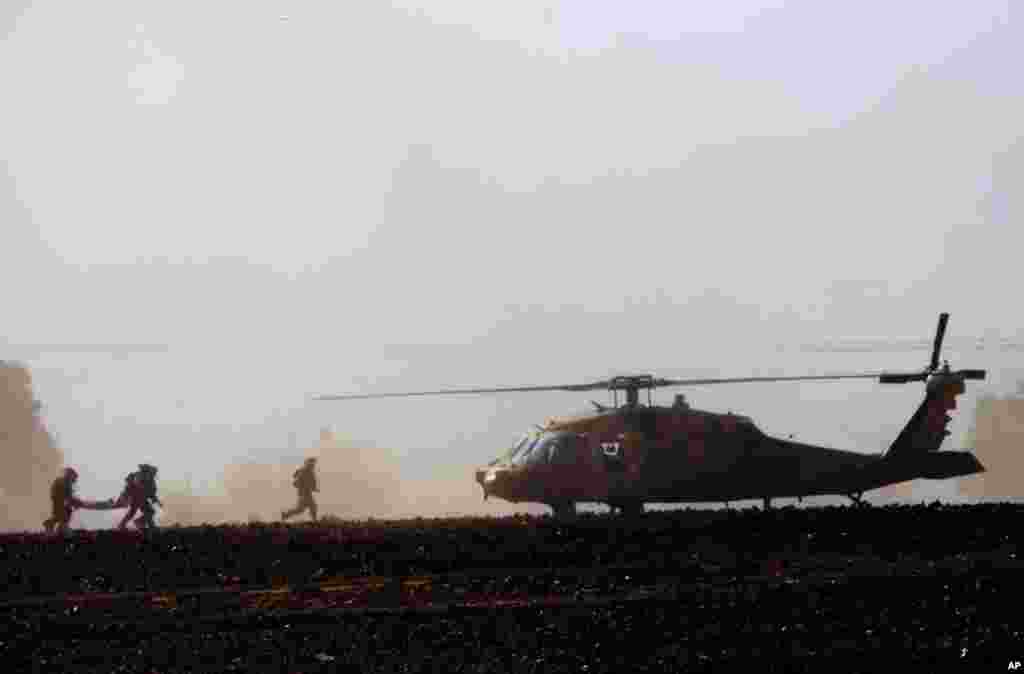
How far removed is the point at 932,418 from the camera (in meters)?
32.2

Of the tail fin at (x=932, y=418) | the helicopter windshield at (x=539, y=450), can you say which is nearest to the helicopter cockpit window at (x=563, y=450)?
the helicopter windshield at (x=539, y=450)

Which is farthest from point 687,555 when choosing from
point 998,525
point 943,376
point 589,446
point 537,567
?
point 943,376

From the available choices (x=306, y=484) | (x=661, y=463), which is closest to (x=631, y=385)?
(x=661, y=463)

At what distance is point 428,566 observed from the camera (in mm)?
21047

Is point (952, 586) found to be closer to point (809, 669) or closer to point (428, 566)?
point (809, 669)

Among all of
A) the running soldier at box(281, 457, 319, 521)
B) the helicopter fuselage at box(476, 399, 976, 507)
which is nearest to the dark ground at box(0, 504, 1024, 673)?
the helicopter fuselage at box(476, 399, 976, 507)

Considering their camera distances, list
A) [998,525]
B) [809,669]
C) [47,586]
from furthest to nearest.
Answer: [998,525], [47,586], [809,669]

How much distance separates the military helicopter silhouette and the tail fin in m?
1.04

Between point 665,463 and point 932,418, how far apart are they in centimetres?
684

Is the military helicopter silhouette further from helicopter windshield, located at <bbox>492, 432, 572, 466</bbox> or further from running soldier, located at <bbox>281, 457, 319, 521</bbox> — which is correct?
running soldier, located at <bbox>281, 457, 319, 521</bbox>

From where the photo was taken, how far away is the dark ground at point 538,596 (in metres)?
13.7

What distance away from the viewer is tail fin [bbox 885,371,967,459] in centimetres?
3189

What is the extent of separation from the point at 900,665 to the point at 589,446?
54.5 feet

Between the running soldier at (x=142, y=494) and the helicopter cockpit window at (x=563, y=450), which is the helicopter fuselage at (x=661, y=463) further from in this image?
the running soldier at (x=142, y=494)
